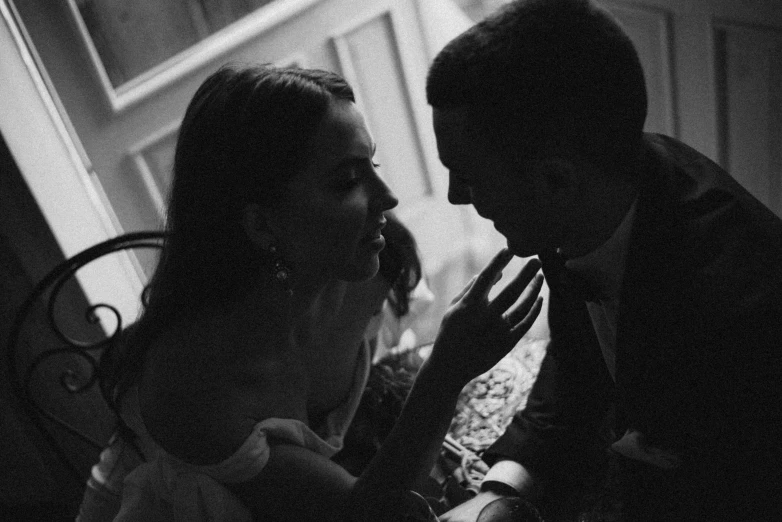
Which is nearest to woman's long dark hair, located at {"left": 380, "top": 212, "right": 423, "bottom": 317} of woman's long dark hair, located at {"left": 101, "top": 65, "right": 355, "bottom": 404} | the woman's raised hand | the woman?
the woman

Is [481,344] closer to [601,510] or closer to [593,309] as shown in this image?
[593,309]

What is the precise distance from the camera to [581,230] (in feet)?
3.51

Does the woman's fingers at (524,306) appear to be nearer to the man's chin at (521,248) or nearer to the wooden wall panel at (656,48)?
the man's chin at (521,248)

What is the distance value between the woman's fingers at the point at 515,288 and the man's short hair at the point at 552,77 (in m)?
0.22

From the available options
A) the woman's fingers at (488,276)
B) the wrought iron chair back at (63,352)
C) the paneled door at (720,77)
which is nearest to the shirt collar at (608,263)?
the woman's fingers at (488,276)

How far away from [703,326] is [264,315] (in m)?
0.89

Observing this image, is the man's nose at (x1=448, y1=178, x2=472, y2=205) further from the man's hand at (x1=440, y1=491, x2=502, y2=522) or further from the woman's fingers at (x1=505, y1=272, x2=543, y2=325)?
the man's hand at (x1=440, y1=491, x2=502, y2=522)

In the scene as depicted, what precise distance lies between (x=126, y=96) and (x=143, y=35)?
268 millimetres

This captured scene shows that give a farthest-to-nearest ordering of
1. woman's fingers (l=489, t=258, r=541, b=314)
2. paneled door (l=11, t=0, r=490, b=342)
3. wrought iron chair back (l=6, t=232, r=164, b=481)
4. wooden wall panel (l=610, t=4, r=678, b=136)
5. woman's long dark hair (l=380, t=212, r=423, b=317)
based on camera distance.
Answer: paneled door (l=11, t=0, r=490, b=342) < wooden wall panel (l=610, t=4, r=678, b=136) < wrought iron chair back (l=6, t=232, r=164, b=481) < woman's long dark hair (l=380, t=212, r=423, b=317) < woman's fingers (l=489, t=258, r=541, b=314)

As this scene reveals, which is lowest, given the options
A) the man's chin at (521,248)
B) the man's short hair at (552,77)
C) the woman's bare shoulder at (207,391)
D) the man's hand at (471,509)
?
the man's hand at (471,509)

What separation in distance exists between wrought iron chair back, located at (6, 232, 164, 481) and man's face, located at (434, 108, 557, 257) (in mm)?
840

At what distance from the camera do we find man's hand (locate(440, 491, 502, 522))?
1.23m

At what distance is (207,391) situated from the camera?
4.45 ft

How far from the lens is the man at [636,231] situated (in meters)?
0.94
